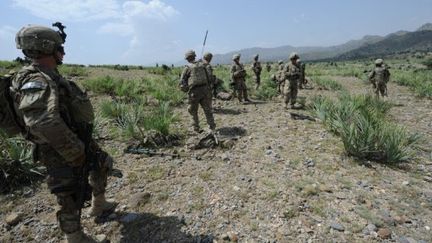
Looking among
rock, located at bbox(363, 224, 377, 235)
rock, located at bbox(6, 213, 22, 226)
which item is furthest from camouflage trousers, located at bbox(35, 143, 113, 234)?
rock, located at bbox(363, 224, 377, 235)

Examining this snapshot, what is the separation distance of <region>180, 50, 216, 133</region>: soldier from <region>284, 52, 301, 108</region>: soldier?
3.41m

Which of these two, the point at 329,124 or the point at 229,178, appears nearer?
the point at 229,178

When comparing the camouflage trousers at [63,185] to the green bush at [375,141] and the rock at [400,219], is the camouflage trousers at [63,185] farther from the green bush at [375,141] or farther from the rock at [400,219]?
the green bush at [375,141]

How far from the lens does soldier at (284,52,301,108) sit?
9.52 meters

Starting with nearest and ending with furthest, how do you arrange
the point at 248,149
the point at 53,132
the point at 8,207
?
the point at 53,132 → the point at 8,207 → the point at 248,149


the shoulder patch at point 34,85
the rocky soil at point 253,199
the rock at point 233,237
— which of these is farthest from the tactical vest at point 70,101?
the rock at point 233,237

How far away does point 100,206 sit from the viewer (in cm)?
374

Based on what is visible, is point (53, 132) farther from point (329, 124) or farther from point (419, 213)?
point (329, 124)

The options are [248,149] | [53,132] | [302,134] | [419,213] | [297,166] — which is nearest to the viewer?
[53,132]

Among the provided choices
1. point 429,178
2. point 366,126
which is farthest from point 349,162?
point 429,178

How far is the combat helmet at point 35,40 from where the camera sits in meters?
2.65

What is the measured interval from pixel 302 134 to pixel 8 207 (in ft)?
17.1

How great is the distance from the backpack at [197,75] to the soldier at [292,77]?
3.48 m

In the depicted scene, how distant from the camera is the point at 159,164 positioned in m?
5.26
